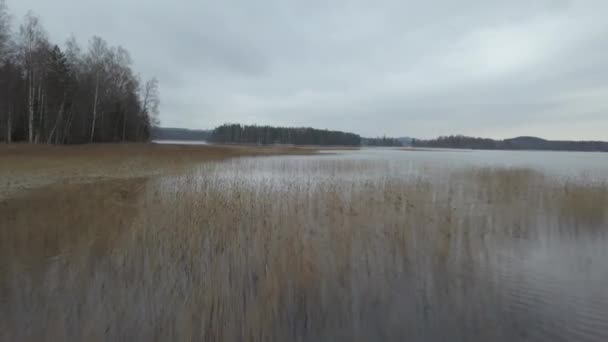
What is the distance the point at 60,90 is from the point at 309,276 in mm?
37946

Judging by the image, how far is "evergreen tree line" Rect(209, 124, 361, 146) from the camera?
115 meters

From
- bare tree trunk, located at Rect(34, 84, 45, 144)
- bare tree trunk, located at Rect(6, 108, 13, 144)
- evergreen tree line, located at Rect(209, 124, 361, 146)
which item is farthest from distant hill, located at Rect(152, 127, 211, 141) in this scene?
bare tree trunk, located at Rect(6, 108, 13, 144)

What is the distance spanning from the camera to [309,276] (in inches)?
147

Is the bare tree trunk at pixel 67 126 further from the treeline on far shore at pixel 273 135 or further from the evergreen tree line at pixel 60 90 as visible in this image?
the treeline on far shore at pixel 273 135

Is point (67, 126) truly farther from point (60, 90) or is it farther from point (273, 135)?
point (273, 135)

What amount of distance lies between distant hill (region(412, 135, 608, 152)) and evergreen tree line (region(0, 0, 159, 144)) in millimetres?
139447

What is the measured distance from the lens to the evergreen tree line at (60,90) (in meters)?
24.4

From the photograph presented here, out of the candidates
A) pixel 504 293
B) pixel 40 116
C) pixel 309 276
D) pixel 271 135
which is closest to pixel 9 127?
pixel 40 116

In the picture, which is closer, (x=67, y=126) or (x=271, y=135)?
(x=67, y=126)

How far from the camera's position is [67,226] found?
5.29 meters

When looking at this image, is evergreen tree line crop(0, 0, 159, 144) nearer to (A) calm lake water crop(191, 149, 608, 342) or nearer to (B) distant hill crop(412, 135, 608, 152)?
(A) calm lake water crop(191, 149, 608, 342)

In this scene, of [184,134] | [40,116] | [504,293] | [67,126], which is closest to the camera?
[504,293]

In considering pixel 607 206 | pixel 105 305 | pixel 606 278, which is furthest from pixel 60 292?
pixel 607 206

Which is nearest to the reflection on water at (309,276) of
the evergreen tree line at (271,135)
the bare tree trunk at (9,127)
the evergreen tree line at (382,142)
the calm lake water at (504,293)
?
the calm lake water at (504,293)
